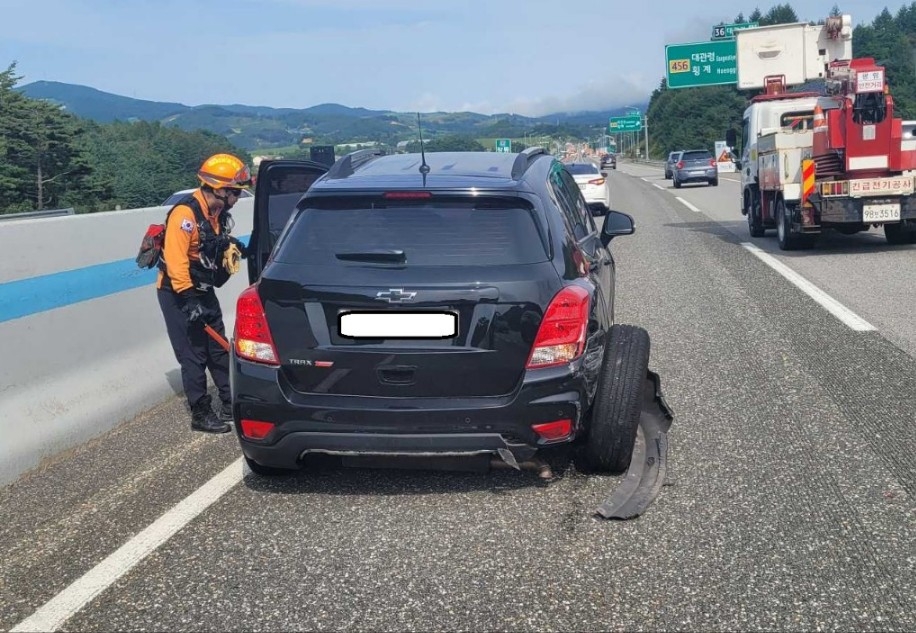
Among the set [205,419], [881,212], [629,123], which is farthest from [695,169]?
[629,123]

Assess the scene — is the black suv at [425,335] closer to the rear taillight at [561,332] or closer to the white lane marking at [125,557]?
the rear taillight at [561,332]

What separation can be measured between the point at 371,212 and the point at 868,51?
145 metres

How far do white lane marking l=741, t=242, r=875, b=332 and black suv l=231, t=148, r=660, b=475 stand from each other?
4.75 metres

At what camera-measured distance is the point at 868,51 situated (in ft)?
440

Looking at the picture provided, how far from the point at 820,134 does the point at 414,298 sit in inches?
453

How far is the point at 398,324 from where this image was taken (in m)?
4.33

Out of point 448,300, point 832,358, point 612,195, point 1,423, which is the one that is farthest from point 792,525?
point 612,195

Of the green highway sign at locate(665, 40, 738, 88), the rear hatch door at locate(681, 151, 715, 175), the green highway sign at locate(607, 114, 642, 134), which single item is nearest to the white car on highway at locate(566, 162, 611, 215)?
the rear hatch door at locate(681, 151, 715, 175)

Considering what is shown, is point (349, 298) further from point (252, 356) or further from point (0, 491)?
point (0, 491)

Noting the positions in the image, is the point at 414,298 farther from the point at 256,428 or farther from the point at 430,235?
the point at 256,428

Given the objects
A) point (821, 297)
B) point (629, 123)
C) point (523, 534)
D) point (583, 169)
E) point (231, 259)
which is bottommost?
point (523, 534)

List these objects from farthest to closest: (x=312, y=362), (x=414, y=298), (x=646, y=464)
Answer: (x=646, y=464), (x=312, y=362), (x=414, y=298)

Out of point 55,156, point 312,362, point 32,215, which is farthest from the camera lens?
point 55,156

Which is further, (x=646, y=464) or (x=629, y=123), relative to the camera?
(x=629, y=123)
